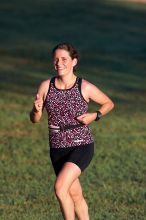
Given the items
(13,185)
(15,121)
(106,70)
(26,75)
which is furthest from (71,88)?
(106,70)

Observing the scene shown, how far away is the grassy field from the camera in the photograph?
12273 mm

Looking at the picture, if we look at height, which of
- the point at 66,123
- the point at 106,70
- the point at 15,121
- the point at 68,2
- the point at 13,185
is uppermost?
the point at 66,123

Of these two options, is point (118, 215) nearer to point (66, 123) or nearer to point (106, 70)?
point (66, 123)

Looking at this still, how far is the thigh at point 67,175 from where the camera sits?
8977 mm

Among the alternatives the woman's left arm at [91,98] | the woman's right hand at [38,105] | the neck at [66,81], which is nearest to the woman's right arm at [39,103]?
the woman's right hand at [38,105]

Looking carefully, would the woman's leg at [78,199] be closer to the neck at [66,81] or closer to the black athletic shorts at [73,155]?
the black athletic shorts at [73,155]

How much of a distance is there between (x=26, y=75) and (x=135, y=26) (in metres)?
19.7

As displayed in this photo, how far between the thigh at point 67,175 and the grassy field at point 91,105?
1.78 metres

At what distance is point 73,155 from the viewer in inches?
362

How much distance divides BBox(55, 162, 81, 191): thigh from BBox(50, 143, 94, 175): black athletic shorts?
0.20ft

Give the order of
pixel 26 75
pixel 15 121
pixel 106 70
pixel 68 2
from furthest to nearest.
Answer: pixel 68 2 < pixel 106 70 < pixel 26 75 < pixel 15 121

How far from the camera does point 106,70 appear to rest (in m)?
32.4

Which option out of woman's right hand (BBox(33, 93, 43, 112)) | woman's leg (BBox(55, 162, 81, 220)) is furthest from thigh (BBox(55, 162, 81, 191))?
woman's right hand (BBox(33, 93, 43, 112))

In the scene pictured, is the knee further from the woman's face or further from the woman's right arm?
A: the woman's face
